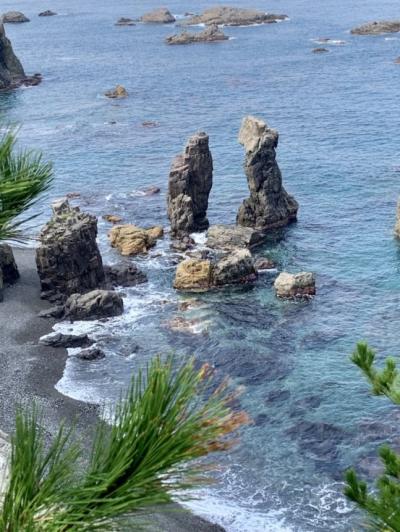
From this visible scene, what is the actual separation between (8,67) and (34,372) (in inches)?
4288

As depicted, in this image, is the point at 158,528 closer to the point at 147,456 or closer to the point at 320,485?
the point at 320,485

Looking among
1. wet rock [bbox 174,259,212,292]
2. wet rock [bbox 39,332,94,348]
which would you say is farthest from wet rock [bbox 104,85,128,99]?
wet rock [bbox 39,332,94,348]

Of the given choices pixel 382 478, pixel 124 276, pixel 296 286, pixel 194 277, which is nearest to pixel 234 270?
pixel 194 277

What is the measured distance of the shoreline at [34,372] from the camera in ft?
128

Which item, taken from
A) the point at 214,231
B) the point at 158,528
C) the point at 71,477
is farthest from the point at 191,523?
the point at 214,231

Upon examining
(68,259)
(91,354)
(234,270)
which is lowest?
(91,354)

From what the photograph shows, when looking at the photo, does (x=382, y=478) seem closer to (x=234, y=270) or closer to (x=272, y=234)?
(x=234, y=270)

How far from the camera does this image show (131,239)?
231 ft

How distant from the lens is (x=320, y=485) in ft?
130

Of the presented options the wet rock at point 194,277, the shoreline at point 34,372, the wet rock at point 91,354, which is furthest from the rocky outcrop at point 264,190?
the wet rock at point 91,354

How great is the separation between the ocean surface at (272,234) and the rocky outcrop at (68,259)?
11.6 ft

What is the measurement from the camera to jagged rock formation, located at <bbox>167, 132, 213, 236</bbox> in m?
73.7

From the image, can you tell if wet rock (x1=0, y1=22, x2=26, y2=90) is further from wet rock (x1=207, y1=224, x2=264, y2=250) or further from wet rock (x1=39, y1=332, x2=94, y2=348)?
wet rock (x1=39, y1=332, x2=94, y2=348)

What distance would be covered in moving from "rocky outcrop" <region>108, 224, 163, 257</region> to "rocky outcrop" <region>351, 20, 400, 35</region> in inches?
4682
